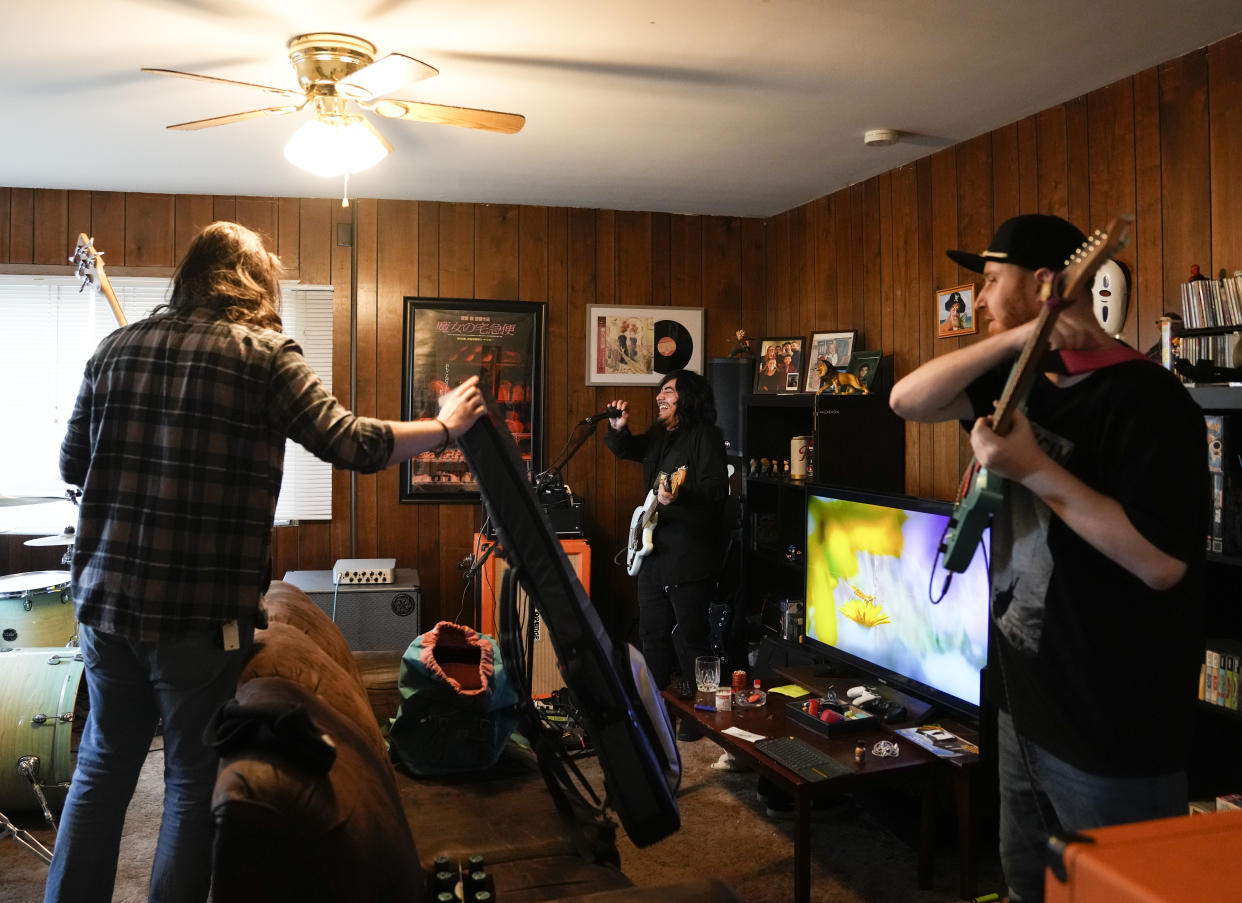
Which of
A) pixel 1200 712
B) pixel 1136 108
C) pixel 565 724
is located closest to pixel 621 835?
pixel 565 724

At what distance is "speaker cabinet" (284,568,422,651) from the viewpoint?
4207 millimetres

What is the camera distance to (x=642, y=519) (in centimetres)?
407

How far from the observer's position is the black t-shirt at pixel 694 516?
391 cm

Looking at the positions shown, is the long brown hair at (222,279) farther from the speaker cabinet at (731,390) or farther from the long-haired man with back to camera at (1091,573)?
the speaker cabinet at (731,390)

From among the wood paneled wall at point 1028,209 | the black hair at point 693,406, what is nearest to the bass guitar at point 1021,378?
the wood paneled wall at point 1028,209

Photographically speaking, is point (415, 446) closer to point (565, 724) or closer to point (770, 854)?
point (770, 854)

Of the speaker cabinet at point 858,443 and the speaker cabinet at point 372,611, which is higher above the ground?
the speaker cabinet at point 858,443

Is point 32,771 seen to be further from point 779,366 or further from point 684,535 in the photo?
point 779,366

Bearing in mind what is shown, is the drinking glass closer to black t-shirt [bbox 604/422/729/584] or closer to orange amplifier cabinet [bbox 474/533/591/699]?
black t-shirt [bbox 604/422/729/584]

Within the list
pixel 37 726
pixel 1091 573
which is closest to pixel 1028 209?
pixel 1091 573

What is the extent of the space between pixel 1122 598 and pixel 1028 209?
2492 mm

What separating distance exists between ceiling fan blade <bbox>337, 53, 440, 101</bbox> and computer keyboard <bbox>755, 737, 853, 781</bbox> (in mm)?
2106

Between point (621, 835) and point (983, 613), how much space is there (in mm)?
1309

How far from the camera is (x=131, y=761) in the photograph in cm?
Result: 187
